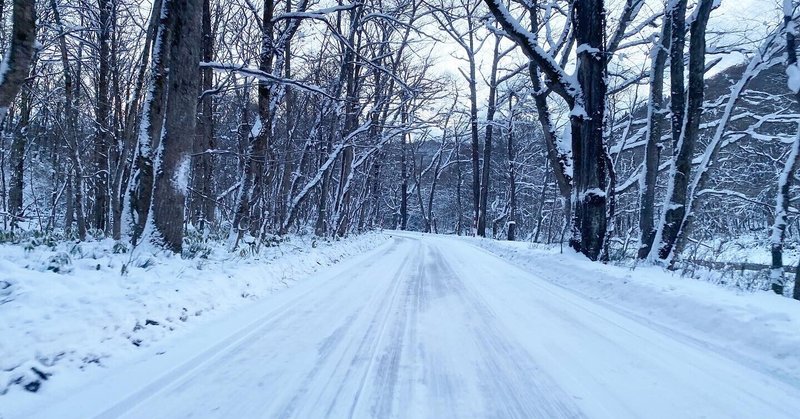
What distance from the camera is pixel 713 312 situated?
15.1ft

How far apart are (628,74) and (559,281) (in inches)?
401

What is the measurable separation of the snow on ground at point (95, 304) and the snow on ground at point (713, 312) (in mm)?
5467

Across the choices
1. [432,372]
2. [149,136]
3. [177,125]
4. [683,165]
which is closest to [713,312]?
[432,372]

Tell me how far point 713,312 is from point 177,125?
8.22 meters

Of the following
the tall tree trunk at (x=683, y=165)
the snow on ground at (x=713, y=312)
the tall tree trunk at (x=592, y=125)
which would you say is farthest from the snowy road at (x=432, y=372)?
the tall tree trunk at (x=683, y=165)

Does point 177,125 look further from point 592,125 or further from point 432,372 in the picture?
point 592,125

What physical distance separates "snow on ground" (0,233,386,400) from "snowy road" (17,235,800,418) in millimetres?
373

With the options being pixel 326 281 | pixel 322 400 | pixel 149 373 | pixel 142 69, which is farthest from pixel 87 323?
pixel 142 69

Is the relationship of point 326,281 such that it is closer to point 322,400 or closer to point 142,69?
point 322,400

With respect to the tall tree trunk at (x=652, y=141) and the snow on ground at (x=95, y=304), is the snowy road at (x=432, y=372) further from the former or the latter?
the tall tree trunk at (x=652, y=141)

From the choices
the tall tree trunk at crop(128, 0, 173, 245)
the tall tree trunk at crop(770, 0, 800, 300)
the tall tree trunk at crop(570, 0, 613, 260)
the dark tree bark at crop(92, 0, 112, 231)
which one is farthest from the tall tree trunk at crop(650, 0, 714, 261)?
the dark tree bark at crop(92, 0, 112, 231)

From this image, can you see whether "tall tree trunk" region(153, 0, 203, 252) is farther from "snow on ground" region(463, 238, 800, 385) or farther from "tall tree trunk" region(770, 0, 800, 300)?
"tall tree trunk" region(770, 0, 800, 300)

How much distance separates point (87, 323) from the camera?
364 centimetres

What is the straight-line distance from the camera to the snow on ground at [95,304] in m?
3.09
